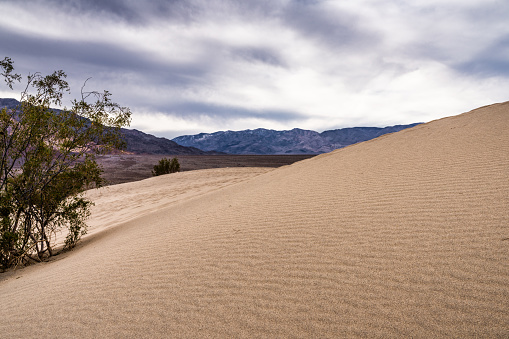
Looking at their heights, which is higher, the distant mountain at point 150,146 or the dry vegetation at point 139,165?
the distant mountain at point 150,146

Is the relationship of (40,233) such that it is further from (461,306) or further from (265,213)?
(461,306)

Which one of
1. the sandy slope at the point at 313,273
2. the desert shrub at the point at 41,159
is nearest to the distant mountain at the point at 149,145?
the desert shrub at the point at 41,159

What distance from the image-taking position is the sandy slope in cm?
230

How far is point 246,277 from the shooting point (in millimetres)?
3125

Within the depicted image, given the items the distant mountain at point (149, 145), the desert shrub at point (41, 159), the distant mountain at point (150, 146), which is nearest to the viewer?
the desert shrub at point (41, 159)

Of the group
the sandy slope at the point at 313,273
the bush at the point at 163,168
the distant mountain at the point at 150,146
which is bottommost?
the sandy slope at the point at 313,273

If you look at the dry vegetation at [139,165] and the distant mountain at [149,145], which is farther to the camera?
the distant mountain at [149,145]

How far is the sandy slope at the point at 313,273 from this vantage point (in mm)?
2303

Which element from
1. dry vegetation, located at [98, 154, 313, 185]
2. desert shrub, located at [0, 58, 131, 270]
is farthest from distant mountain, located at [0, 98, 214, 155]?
desert shrub, located at [0, 58, 131, 270]

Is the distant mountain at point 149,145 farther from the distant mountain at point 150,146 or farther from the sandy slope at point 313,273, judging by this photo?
the sandy slope at point 313,273

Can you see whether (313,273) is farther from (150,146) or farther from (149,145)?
(149,145)

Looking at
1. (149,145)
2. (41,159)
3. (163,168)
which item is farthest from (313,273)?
(149,145)

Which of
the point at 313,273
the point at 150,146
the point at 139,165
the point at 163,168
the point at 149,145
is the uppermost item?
the point at 149,145

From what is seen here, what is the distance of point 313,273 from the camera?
2.98 meters
